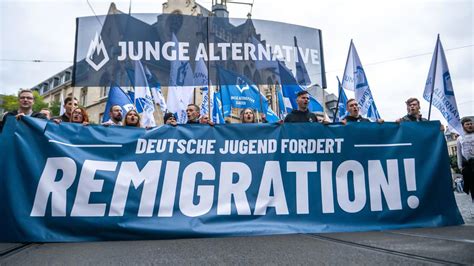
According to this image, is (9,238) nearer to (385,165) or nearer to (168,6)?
(385,165)

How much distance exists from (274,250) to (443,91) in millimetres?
3870

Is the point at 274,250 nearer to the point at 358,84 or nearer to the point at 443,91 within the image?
the point at 443,91

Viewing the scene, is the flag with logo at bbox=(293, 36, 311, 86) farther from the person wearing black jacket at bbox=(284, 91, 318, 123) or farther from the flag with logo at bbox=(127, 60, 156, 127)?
the flag with logo at bbox=(127, 60, 156, 127)

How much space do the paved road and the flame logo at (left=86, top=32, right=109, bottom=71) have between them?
3.21 meters

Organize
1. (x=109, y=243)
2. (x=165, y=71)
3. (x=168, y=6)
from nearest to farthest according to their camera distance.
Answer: (x=109, y=243), (x=165, y=71), (x=168, y=6)

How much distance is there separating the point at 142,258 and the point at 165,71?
4.41 m

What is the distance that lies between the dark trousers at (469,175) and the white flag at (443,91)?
0.86 metres

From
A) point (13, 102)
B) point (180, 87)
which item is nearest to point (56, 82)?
point (13, 102)

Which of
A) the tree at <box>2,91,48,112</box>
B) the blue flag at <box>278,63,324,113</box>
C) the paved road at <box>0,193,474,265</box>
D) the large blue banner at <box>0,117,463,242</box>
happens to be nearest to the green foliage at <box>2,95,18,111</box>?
the tree at <box>2,91,48,112</box>

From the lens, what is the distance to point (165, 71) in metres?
6.41

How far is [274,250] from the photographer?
2803 mm

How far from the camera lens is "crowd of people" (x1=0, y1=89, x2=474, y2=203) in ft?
14.5

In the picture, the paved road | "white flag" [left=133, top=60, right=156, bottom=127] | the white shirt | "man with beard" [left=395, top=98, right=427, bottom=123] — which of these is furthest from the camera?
"white flag" [left=133, top=60, right=156, bottom=127]

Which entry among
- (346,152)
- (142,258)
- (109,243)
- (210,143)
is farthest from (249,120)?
(142,258)
